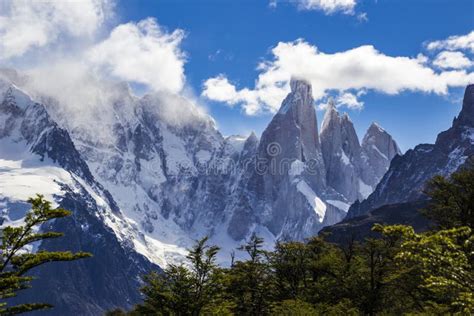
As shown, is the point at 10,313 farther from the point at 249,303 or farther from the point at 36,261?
the point at 249,303

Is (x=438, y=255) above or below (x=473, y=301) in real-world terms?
above

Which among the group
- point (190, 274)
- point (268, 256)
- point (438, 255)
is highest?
point (268, 256)

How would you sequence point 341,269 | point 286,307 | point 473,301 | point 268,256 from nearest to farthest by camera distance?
point 473,301
point 286,307
point 341,269
point 268,256

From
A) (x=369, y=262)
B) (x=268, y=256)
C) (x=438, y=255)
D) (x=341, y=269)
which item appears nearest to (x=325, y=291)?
(x=341, y=269)

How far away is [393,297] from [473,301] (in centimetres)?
2827

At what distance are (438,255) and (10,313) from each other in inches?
704

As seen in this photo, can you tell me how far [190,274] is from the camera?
1545 inches

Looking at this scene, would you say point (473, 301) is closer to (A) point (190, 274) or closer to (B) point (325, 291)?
(A) point (190, 274)

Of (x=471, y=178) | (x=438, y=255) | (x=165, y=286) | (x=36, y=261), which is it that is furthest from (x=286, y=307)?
(x=438, y=255)

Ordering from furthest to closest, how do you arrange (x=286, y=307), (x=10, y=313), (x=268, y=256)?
(x=268, y=256)
(x=286, y=307)
(x=10, y=313)

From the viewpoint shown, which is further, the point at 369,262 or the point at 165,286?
the point at 369,262

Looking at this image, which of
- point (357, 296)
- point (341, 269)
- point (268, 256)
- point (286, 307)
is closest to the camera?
point (286, 307)

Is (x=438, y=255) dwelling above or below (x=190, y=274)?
below

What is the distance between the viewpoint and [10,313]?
24.7 metres
